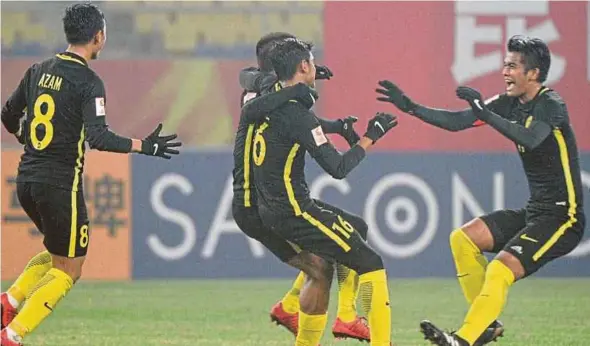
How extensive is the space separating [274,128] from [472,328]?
1490 mm

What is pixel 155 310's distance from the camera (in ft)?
35.6

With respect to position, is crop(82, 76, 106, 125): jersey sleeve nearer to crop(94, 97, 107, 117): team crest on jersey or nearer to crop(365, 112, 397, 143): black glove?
crop(94, 97, 107, 117): team crest on jersey

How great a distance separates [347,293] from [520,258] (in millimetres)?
1194

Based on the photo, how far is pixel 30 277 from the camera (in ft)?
26.1

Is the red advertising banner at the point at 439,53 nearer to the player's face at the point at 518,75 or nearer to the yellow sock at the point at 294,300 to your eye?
the yellow sock at the point at 294,300

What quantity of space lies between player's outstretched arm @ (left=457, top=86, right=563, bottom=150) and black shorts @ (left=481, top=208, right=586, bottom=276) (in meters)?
0.44

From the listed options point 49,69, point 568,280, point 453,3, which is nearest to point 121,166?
point 453,3

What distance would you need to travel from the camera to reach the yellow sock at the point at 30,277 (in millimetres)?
7930

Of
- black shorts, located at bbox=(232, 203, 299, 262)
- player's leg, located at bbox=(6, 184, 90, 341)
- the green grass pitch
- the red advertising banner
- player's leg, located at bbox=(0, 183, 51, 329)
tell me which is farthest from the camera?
the red advertising banner

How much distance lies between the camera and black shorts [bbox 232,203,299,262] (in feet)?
25.1

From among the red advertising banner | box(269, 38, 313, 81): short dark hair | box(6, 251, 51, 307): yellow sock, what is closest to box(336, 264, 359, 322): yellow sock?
box(269, 38, 313, 81): short dark hair

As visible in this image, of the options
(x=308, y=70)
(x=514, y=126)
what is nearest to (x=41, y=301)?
(x=308, y=70)

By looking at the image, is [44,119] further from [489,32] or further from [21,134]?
[489,32]

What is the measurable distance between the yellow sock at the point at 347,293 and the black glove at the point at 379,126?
97 centimetres
